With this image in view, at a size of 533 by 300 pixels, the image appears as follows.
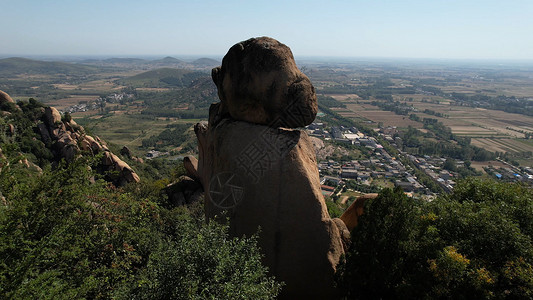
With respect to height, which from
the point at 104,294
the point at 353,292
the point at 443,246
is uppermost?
the point at 443,246

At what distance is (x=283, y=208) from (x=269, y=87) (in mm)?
4426

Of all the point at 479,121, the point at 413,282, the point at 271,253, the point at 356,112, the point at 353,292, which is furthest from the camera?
the point at 356,112

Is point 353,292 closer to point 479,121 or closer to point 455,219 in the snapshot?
point 455,219

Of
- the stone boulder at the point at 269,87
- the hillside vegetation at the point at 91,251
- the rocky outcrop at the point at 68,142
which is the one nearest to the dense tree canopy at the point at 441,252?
the hillside vegetation at the point at 91,251

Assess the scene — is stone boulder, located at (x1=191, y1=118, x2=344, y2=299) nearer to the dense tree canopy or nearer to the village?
the dense tree canopy

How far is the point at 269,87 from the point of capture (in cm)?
1105

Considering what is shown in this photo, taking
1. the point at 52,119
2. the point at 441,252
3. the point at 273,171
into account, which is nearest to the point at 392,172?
the point at 52,119

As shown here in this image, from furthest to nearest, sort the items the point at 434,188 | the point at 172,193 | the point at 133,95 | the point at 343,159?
the point at 133,95 → the point at 343,159 → the point at 434,188 → the point at 172,193

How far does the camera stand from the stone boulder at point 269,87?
1103cm

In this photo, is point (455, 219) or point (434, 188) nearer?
point (455, 219)

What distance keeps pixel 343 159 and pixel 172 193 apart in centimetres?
6310

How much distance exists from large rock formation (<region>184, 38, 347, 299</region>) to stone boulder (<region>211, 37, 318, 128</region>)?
4 centimetres

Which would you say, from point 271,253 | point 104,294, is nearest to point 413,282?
point 271,253

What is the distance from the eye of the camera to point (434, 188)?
192ft
